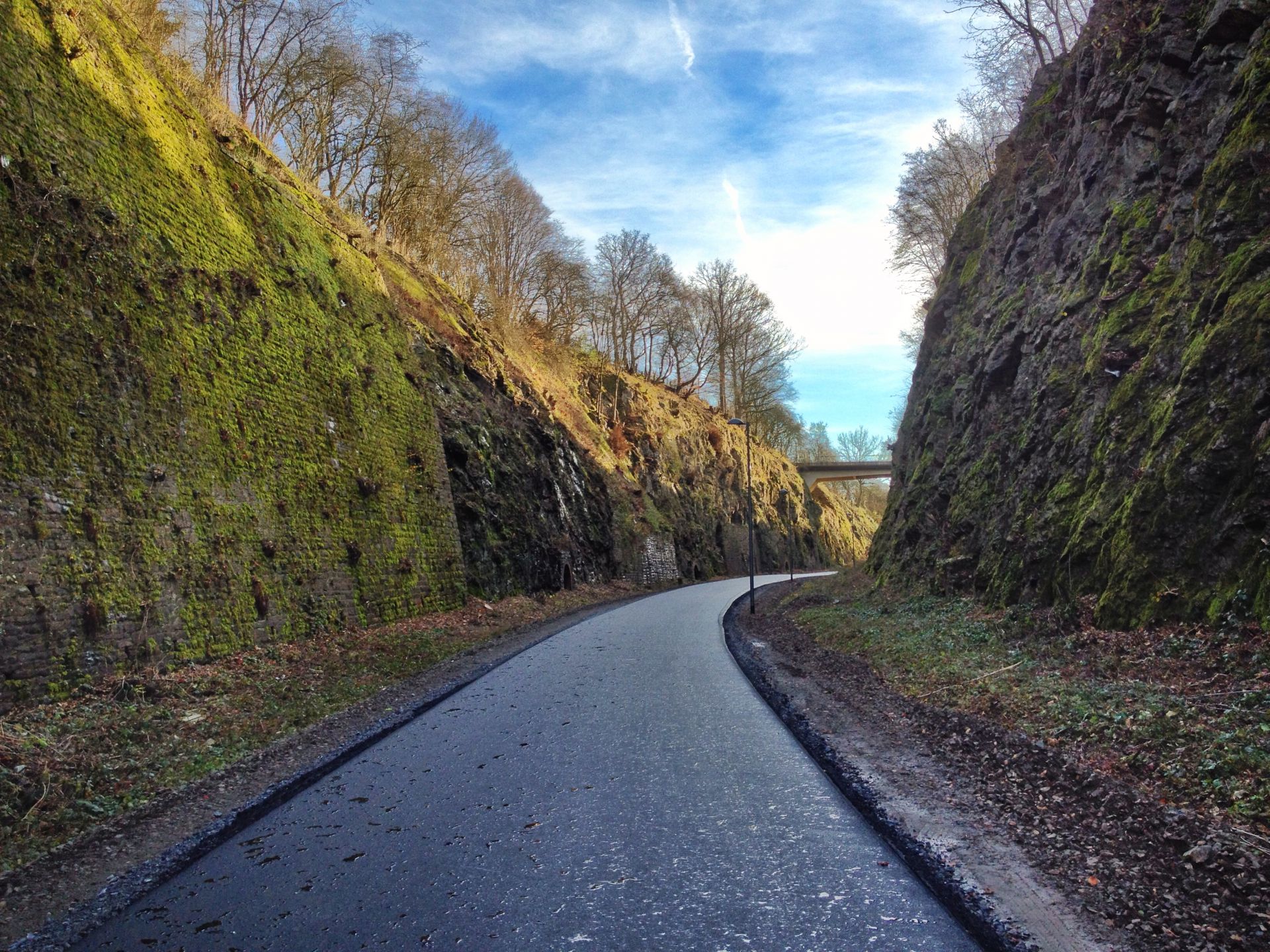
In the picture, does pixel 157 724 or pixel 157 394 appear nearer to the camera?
pixel 157 724

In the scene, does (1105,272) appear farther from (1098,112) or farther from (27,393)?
(27,393)

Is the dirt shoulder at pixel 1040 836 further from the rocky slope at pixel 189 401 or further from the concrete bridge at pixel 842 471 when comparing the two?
the concrete bridge at pixel 842 471

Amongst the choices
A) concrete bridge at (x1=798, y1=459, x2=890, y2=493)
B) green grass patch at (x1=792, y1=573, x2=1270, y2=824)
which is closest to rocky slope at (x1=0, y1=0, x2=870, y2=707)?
green grass patch at (x1=792, y1=573, x2=1270, y2=824)

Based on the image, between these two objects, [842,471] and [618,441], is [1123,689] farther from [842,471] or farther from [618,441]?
[842,471]

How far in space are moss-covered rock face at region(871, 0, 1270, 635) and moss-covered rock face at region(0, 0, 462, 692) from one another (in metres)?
11.5

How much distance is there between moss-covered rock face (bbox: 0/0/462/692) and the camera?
7.77 m

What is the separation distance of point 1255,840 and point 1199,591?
436 centimetres

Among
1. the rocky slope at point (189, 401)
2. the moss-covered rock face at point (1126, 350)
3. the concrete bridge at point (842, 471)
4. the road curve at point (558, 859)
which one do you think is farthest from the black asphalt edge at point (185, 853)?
the concrete bridge at point (842, 471)

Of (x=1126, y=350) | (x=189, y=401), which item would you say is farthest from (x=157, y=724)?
(x=1126, y=350)

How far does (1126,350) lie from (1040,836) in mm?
8785

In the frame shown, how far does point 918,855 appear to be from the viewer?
396 centimetres

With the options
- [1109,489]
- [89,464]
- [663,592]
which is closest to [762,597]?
[663,592]

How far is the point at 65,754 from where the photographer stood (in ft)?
18.5

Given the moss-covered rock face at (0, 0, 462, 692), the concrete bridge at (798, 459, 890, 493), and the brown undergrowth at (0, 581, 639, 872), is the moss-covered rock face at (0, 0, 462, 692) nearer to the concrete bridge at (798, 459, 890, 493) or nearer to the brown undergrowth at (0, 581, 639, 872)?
the brown undergrowth at (0, 581, 639, 872)
